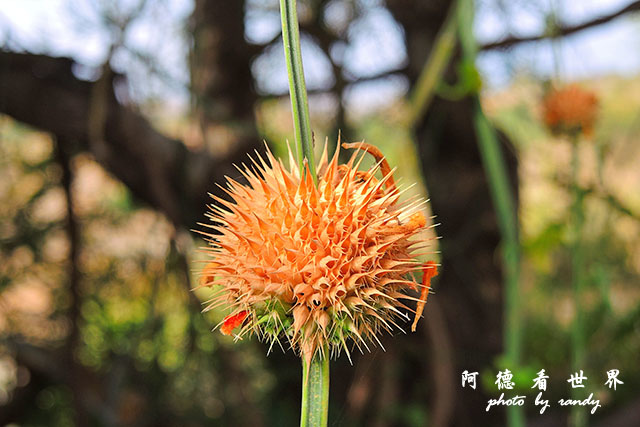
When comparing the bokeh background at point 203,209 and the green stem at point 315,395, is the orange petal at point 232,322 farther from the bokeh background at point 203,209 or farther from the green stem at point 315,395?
the bokeh background at point 203,209

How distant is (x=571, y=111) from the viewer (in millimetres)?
889

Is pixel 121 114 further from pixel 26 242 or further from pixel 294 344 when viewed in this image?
pixel 294 344

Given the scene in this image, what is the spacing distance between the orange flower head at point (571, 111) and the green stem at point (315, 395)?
80 centimetres

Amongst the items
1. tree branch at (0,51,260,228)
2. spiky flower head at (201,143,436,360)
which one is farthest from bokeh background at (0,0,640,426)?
spiky flower head at (201,143,436,360)

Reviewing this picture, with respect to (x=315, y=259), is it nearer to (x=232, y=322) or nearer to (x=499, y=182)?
(x=232, y=322)

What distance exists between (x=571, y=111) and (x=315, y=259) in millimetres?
801

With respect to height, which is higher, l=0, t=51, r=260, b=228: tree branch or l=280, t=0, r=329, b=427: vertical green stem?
l=0, t=51, r=260, b=228: tree branch

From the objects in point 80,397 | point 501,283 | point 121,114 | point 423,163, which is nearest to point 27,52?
point 121,114

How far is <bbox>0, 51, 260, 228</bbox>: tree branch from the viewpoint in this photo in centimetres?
92

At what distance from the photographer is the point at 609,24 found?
3.82 ft

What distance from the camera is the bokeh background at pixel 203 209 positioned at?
3.06 ft

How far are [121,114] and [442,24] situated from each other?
26.8 inches

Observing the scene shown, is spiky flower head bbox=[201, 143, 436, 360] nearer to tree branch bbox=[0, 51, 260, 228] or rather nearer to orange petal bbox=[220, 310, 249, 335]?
orange petal bbox=[220, 310, 249, 335]

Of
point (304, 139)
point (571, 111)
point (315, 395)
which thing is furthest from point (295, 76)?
point (571, 111)
